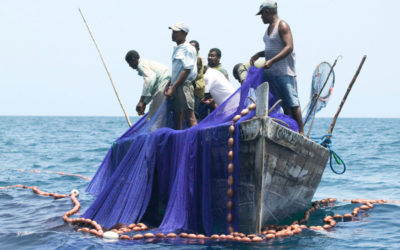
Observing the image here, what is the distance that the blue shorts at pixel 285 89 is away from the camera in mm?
6547

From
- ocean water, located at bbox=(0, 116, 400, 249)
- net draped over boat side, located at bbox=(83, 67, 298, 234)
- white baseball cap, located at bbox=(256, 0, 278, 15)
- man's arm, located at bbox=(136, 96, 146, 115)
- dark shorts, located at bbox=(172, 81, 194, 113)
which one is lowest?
ocean water, located at bbox=(0, 116, 400, 249)

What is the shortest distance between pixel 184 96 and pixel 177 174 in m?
1.17

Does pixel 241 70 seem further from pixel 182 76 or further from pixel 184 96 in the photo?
pixel 182 76

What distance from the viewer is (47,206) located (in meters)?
9.93

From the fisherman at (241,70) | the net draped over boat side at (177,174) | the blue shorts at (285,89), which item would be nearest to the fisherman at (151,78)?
the net draped over boat side at (177,174)

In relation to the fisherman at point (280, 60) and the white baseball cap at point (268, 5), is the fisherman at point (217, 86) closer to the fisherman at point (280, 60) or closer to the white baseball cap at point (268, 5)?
the fisherman at point (280, 60)

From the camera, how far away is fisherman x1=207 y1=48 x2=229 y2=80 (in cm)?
858

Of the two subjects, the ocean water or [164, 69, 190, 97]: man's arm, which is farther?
[164, 69, 190, 97]: man's arm

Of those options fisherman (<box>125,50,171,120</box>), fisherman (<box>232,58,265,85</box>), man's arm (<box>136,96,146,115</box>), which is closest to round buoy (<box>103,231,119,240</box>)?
fisherman (<box>125,50,171,120</box>)

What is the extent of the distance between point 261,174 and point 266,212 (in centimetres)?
49

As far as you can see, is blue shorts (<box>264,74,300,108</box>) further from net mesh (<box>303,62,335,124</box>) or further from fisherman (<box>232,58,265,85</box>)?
net mesh (<box>303,62,335,124</box>)

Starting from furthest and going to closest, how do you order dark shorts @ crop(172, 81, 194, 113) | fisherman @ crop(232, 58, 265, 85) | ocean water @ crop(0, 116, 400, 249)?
fisherman @ crop(232, 58, 265, 85), dark shorts @ crop(172, 81, 194, 113), ocean water @ crop(0, 116, 400, 249)

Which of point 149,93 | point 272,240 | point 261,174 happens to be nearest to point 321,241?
point 272,240

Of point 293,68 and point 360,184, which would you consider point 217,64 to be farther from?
point 360,184
